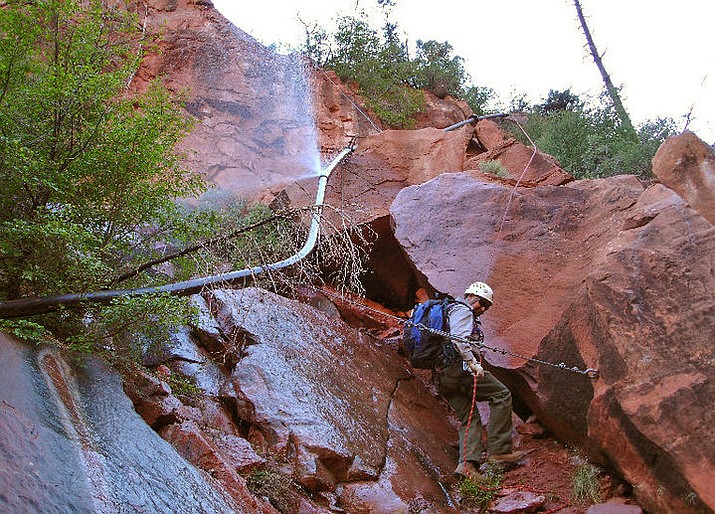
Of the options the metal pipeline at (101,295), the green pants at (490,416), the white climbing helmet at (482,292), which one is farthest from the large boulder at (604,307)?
the metal pipeline at (101,295)

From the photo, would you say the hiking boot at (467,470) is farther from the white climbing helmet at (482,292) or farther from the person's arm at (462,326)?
the white climbing helmet at (482,292)

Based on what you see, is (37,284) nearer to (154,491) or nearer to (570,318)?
(154,491)

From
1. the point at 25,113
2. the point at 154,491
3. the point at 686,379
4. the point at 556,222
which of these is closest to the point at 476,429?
the point at 686,379

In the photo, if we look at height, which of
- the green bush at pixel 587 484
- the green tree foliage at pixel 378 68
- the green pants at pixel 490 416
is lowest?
the green bush at pixel 587 484

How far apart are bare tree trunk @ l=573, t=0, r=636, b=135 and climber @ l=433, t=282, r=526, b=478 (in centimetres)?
1190

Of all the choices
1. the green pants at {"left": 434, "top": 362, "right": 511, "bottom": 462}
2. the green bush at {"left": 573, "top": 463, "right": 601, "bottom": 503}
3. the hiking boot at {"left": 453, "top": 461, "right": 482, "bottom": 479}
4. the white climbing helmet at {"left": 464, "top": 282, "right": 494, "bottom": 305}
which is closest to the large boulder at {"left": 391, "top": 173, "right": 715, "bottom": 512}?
the green bush at {"left": 573, "top": 463, "right": 601, "bottom": 503}

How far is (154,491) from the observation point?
165 inches

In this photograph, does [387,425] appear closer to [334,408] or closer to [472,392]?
[334,408]

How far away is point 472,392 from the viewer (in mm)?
7465

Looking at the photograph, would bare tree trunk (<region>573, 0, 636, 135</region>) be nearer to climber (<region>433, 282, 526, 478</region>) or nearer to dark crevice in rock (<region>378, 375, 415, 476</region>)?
dark crevice in rock (<region>378, 375, 415, 476</region>)

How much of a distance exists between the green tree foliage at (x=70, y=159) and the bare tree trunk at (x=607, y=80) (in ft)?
46.2

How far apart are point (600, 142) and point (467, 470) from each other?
12.5 m

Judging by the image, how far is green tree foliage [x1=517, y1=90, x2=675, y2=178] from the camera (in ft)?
51.0

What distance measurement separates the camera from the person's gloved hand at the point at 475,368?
696cm
